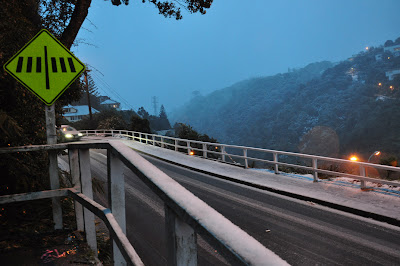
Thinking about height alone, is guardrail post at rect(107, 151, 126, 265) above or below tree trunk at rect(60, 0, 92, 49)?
below

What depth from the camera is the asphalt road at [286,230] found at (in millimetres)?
6234

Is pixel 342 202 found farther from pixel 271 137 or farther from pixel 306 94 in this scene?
pixel 306 94

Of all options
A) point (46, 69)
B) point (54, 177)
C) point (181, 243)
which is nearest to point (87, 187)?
point (54, 177)

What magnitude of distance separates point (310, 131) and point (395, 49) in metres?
75.8

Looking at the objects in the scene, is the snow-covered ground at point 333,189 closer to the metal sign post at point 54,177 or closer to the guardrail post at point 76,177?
the guardrail post at point 76,177

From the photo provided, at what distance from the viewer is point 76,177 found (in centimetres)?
426

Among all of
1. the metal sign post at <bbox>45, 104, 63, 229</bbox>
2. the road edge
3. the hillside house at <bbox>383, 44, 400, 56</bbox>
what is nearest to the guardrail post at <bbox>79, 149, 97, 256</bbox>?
the metal sign post at <bbox>45, 104, 63, 229</bbox>

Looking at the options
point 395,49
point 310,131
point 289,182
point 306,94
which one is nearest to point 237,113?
point 306,94

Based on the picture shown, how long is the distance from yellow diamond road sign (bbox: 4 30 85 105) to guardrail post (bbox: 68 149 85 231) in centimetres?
122

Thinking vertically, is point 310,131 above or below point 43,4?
below

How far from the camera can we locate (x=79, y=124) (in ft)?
223

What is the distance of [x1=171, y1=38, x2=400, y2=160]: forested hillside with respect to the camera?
322 feet

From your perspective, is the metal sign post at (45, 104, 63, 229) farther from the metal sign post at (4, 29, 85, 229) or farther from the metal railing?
the metal railing

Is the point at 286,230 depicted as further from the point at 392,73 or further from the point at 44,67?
the point at 392,73
